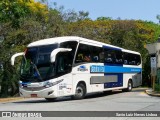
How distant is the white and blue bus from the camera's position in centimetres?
1962

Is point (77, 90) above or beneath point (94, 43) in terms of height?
beneath

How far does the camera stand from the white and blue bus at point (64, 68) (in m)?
19.6

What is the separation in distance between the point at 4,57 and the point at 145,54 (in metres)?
18.3

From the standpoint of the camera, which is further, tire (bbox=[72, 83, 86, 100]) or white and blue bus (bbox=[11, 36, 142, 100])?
tire (bbox=[72, 83, 86, 100])

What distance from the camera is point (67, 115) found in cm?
1394

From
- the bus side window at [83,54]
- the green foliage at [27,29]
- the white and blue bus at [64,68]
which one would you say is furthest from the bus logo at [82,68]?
the green foliage at [27,29]

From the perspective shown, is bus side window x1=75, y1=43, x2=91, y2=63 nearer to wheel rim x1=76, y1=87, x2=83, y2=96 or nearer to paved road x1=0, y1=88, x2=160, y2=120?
wheel rim x1=76, y1=87, x2=83, y2=96

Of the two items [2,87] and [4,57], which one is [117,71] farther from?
[2,87]

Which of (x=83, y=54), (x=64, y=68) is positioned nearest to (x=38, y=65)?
(x=64, y=68)

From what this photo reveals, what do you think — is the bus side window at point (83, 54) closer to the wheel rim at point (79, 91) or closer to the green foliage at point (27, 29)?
the wheel rim at point (79, 91)

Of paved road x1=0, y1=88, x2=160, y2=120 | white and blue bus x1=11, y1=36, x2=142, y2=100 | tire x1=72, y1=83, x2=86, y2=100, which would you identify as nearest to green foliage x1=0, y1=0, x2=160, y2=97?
white and blue bus x1=11, y1=36, x2=142, y2=100

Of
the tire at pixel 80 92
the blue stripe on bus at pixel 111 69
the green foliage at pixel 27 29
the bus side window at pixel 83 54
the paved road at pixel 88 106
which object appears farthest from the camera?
the green foliage at pixel 27 29

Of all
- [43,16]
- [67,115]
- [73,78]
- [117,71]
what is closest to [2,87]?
[43,16]

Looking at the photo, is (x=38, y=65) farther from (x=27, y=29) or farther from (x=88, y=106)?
(x=27, y=29)
